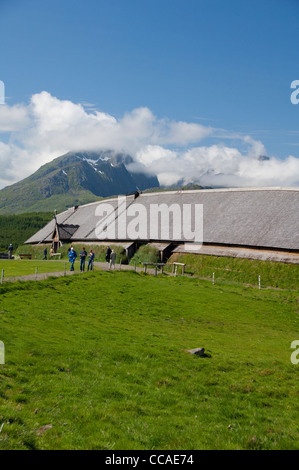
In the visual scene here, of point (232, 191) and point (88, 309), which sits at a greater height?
point (232, 191)

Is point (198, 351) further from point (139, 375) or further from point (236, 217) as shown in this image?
point (236, 217)

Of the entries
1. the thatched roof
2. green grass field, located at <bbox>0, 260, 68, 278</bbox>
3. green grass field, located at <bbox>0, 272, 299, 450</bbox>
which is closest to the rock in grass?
green grass field, located at <bbox>0, 272, 299, 450</bbox>

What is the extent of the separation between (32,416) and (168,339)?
10.9m

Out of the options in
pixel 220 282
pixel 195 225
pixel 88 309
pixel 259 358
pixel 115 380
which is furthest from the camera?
pixel 195 225

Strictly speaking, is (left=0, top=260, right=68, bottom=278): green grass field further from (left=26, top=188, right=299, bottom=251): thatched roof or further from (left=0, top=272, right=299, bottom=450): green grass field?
(left=26, top=188, right=299, bottom=251): thatched roof

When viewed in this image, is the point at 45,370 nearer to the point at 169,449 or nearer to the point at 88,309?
the point at 169,449

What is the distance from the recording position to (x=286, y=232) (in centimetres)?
4500

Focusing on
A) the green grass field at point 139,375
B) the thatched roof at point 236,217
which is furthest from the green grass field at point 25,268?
the thatched roof at point 236,217

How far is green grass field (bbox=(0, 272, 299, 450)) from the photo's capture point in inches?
361

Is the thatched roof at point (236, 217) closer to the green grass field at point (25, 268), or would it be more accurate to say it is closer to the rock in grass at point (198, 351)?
the green grass field at point (25, 268)

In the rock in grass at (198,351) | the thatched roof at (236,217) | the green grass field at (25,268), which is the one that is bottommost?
the rock in grass at (198,351)

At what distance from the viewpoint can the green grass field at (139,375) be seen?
30.1 ft
